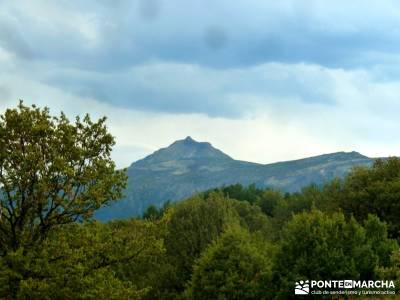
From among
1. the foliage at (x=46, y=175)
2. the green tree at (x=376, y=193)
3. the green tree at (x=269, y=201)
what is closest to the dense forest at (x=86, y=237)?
the foliage at (x=46, y=175)

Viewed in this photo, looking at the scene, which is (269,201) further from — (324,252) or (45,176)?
(45,176)

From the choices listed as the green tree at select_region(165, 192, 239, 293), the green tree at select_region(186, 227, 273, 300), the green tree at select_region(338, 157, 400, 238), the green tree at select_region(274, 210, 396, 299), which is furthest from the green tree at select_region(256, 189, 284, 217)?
the green tree at select_region(274, 210, 396, 299)

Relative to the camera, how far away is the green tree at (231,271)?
4650cm

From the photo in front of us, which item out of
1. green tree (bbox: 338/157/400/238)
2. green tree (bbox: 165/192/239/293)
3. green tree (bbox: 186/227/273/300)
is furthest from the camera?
green tree (bbox: 165/192/239/293)

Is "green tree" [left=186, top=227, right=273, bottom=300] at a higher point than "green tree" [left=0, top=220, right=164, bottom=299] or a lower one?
lower

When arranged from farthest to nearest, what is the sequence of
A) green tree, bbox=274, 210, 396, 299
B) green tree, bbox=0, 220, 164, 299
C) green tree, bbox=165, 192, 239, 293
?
green tree, bbox=165, 192, 239, 293
green tree, bbox=274, 210, 396, 299
green tree, bbox=0, 220, 164, 299

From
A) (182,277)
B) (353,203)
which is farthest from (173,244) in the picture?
(353,203)

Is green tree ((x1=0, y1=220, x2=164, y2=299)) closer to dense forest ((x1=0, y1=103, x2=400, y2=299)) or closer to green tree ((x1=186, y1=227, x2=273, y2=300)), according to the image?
dense forest ((x1=0, y1=103, x2=400, y2=299))

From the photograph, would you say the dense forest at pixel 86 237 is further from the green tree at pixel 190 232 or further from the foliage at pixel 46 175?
the green tree at pixel 190 232

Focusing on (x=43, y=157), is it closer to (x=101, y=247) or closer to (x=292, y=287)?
(x=101, y=247)

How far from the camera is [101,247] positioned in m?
33.1

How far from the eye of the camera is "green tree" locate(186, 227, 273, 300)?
46500 millimetres

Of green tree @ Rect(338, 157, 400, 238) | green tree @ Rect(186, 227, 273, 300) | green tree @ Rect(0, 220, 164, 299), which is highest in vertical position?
green tree @ Rect(338, 157, 400, 238)

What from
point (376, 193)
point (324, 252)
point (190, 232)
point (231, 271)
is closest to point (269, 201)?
point (190, 232)
